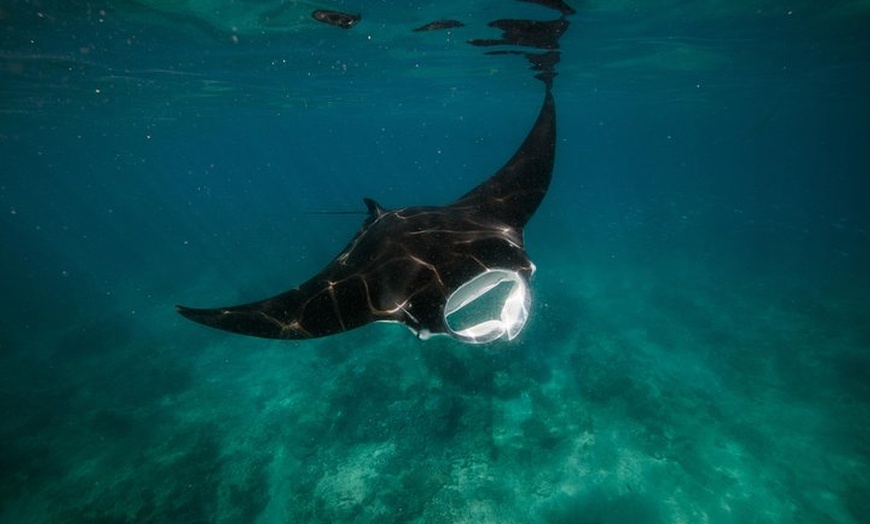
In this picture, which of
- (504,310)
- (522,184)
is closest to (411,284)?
(504,310)

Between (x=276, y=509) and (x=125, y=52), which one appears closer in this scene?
(x=276, y=509)

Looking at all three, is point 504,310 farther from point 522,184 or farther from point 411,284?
point 522,184

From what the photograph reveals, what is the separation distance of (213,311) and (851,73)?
44809 mm

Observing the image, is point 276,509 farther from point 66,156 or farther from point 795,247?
point 66,156

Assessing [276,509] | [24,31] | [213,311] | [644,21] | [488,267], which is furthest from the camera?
[644,21]

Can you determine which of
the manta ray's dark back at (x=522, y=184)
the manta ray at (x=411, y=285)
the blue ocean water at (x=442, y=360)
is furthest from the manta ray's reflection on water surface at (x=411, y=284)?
the blue ocean water at (x=442, y=360)

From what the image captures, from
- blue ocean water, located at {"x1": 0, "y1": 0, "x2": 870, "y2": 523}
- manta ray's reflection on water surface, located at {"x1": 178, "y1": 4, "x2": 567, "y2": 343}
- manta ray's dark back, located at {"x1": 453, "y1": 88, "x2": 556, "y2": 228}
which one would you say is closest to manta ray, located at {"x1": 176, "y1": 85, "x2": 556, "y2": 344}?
manta ray's reflection on water surface, located at {"x1": 178, "y1": 4, "x2": 567, "y2": 343}

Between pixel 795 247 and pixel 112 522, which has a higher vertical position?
pixel 112 522

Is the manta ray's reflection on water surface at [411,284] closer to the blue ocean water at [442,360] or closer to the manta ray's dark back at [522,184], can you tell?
the manta ray's dark back at [522,184]

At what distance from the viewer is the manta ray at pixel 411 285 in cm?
404

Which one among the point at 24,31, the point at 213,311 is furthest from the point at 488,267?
the point at 24,31

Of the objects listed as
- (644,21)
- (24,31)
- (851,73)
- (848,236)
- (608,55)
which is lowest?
(848,236)

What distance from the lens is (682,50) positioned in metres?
21.8

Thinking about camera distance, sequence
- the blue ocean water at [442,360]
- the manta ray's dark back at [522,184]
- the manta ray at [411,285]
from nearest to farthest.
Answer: the manta ray at [411,285] → the manta ray's dark back at [522,184] → the blue ocean water at [442,360]
